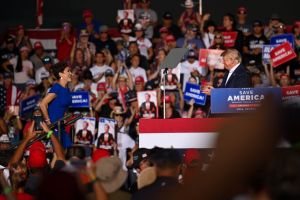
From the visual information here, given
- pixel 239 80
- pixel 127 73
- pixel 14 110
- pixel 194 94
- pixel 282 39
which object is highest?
pixel 282 39

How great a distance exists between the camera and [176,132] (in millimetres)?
9070

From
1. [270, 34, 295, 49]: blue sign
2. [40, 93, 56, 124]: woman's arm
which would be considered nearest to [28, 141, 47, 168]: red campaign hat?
[40, 93, 56, 124]: woman's arm

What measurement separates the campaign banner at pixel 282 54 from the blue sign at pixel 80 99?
318cm

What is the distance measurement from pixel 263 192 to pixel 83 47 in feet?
43.8

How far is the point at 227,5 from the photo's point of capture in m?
19.2

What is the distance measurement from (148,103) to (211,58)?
1531 millimetres

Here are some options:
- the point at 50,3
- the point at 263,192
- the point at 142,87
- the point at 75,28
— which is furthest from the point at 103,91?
the point at 263,192

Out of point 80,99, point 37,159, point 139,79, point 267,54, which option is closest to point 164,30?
point 139,79

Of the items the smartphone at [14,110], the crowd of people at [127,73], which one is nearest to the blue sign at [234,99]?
the crowd of people at [127,73]

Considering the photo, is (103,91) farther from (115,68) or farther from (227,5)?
(227,5)

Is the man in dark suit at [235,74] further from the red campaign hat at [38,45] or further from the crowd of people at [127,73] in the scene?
the red campaign hat at [38,45]

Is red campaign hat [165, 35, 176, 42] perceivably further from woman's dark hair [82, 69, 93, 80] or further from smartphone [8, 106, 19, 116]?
smartphone [8, 106, 19, 116]

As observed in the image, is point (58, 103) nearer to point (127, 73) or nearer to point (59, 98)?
point (59, 98)

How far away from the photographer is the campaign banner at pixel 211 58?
47.9 ft
